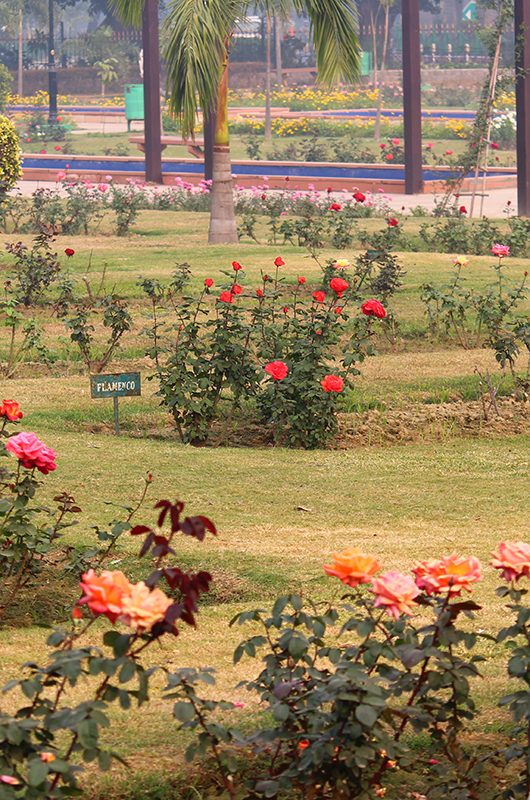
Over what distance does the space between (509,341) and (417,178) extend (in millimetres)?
15344

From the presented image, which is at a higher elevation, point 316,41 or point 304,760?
point 316,41

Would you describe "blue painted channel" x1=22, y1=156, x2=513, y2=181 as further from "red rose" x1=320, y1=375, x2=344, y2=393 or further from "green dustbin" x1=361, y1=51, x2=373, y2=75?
"green dustbin" x1=361, y1=51, x2=373, y2=75

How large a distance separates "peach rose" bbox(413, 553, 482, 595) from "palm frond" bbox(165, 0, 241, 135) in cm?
1185

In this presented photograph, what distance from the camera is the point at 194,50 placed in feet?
47.9

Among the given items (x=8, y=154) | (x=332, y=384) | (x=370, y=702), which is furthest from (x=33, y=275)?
(x=370, y=702)

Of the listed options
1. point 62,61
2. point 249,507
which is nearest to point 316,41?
point 249,507

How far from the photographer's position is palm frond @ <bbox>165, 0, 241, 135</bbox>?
48.2 ft

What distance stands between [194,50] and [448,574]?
12.0m

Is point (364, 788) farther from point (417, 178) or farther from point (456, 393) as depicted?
point (417, 178)

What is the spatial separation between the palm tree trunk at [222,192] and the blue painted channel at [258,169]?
26.2ft

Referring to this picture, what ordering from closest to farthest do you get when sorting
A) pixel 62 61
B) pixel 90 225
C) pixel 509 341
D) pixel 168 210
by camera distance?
1. pixel 509 341
2. pixel 90 225
3. pixel 168 210
4. pixel 62 61

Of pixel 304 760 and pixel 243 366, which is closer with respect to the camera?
pixel 304 760

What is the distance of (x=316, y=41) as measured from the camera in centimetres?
1584

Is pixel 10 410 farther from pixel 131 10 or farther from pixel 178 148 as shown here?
pixel 178 148
